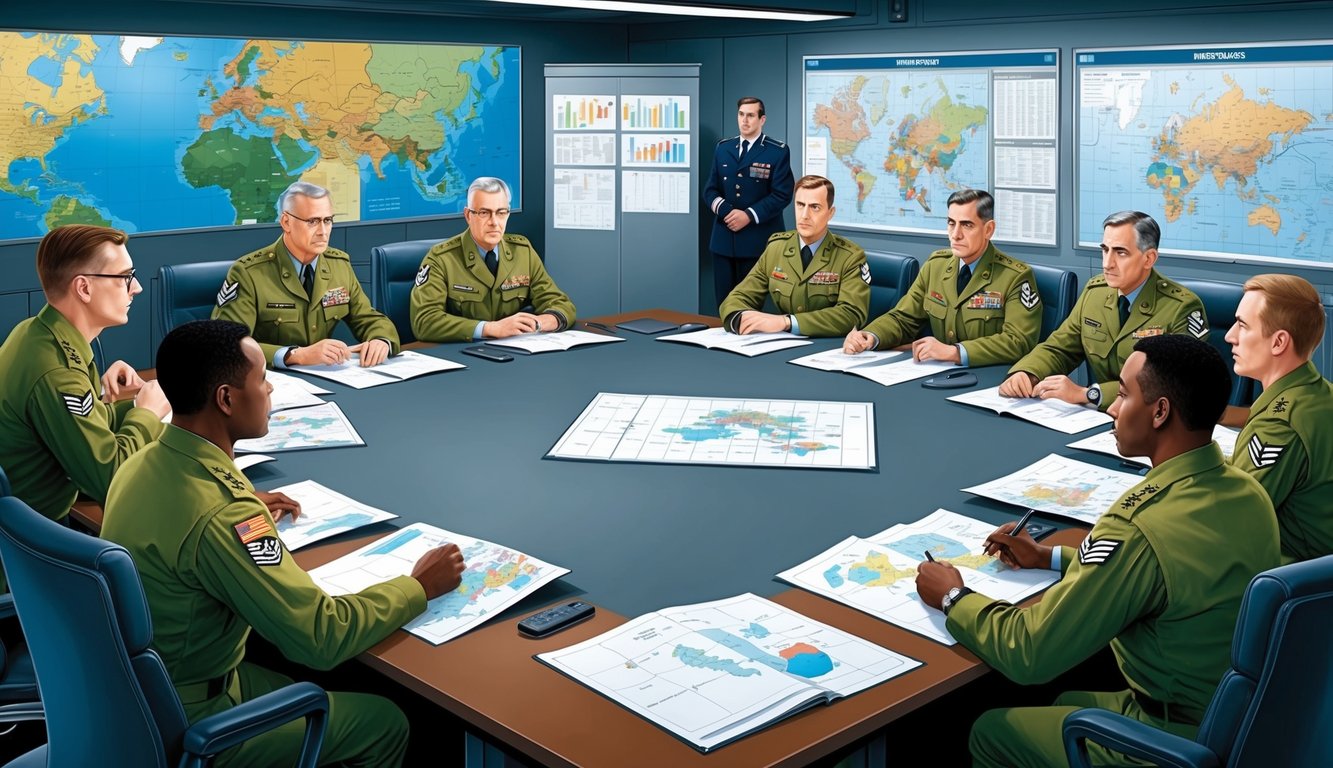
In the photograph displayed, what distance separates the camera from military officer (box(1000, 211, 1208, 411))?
161 inches

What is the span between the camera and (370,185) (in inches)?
308

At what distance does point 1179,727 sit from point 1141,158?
16.1 feet

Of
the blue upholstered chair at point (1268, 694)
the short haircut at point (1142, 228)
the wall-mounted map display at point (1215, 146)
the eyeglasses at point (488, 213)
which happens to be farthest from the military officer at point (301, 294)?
the wall-mounted map display at point (1215, 146)

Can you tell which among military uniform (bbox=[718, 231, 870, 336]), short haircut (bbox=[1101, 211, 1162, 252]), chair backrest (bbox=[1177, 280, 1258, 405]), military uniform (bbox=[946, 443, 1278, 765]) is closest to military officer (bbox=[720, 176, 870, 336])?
military uniform (bbox=[718, 231, 870, 336])

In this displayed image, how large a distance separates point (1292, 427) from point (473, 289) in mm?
3350

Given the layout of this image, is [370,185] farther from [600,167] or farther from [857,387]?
[857,387]

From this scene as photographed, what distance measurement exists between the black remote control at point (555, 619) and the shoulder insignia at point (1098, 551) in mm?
896

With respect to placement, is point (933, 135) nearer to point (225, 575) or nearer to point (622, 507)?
point (622, 507)

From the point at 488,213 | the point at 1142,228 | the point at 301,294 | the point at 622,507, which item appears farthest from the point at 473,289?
the point at 1142,228

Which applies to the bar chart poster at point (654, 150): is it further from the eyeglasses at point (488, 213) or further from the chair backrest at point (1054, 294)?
the chair backrest at point (1054, 294)

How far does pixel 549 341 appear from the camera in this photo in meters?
4.88

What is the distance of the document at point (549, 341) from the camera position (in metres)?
4.75

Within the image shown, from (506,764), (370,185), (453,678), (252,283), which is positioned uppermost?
(370,185)

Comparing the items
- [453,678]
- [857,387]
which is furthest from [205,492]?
[857,387]
